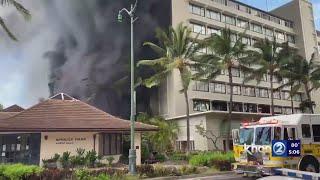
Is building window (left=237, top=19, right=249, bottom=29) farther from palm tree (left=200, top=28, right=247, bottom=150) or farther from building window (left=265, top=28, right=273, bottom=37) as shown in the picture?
palm tree (left=200, top=28, right=247, bottom=150)

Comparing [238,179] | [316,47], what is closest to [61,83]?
[316,47]

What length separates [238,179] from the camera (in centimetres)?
2069

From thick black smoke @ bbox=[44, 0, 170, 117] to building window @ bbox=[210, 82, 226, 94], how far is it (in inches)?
446

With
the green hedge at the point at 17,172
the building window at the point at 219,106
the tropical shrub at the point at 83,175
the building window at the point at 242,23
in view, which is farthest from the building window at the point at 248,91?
the green hedge at the point at 17,172

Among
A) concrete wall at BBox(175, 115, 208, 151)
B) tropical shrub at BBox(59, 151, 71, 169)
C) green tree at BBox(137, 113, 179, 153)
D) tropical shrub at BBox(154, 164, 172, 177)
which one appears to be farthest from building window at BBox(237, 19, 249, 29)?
tropical shrub at BBox(154, 164, 172, 177)

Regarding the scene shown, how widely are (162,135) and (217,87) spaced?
16.6 m

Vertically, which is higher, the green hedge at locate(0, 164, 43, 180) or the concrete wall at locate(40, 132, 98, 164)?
the concrete wall at locate(40, 132, 98, 164)

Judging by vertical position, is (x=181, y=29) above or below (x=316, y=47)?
below

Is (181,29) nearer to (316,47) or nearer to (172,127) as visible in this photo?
(172,127)

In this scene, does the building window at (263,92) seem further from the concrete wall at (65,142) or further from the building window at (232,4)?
the concrete wall at (65,142)

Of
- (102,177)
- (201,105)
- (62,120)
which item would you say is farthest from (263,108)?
(102,177)

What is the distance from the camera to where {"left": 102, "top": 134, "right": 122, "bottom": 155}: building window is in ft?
98.6

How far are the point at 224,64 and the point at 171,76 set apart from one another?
1380cm

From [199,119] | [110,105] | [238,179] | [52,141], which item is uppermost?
[110,105]
